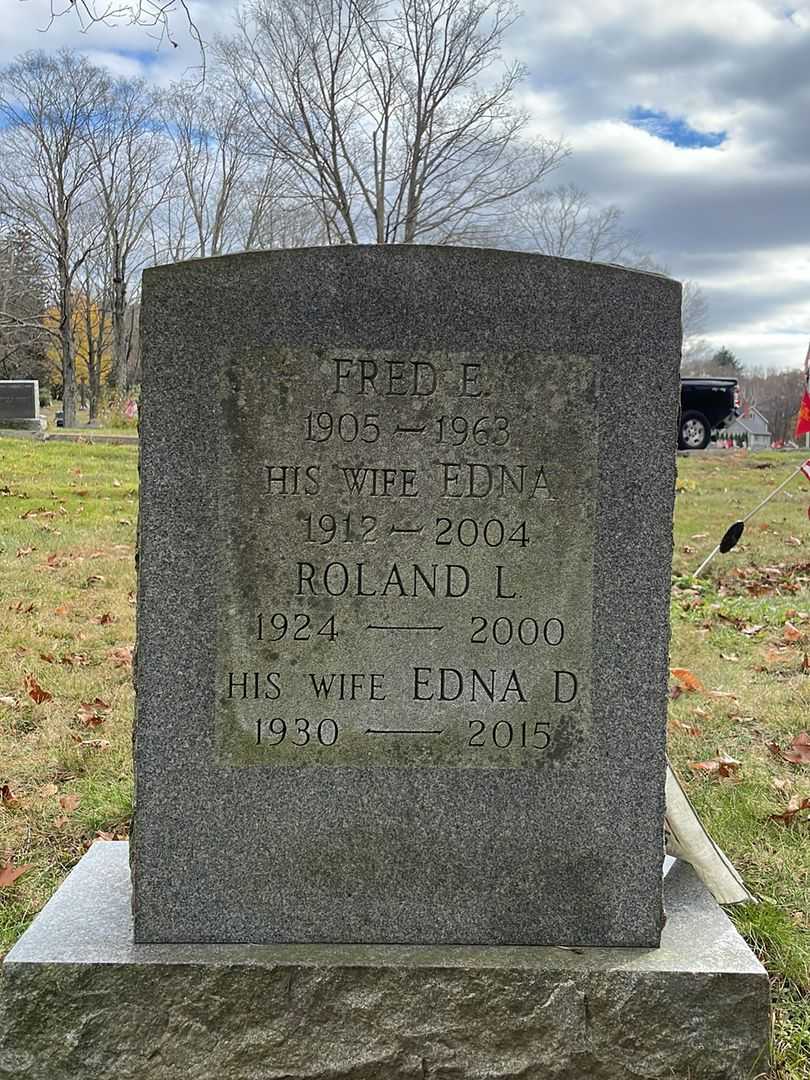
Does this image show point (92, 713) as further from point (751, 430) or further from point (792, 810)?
point (751, 430)

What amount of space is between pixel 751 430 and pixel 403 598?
3234 inches

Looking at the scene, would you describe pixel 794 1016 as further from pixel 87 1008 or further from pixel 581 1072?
pixel 87 1008

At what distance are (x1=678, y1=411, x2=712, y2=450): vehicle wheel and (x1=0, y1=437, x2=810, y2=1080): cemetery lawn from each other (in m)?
12.4

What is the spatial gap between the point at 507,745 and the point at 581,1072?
0.85 meters

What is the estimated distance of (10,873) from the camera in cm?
340

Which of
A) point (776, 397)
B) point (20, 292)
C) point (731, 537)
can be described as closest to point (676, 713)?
point (731, 537)

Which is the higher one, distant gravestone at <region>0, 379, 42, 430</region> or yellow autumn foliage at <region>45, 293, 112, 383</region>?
yellow autumn foliage at <region>45, 293, 112, 383</region>

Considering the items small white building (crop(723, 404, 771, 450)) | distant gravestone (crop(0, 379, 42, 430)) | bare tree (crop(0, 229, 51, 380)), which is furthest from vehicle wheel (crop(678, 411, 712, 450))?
small white building (crop(723, 404, 771, 450))

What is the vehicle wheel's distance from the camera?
22.5 metres

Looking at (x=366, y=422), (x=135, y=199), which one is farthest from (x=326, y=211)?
(x=366, y=422)

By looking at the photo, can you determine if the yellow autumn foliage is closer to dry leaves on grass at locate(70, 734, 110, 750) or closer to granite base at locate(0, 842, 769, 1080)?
dry leaves on grass at locate(70, 734, 110, 750)

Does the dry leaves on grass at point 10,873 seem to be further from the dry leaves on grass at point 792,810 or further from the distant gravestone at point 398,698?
the dry leaves on grass at point 792,810

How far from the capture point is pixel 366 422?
2604 millimetres

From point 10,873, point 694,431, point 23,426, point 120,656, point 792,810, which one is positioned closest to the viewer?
point 10,873
